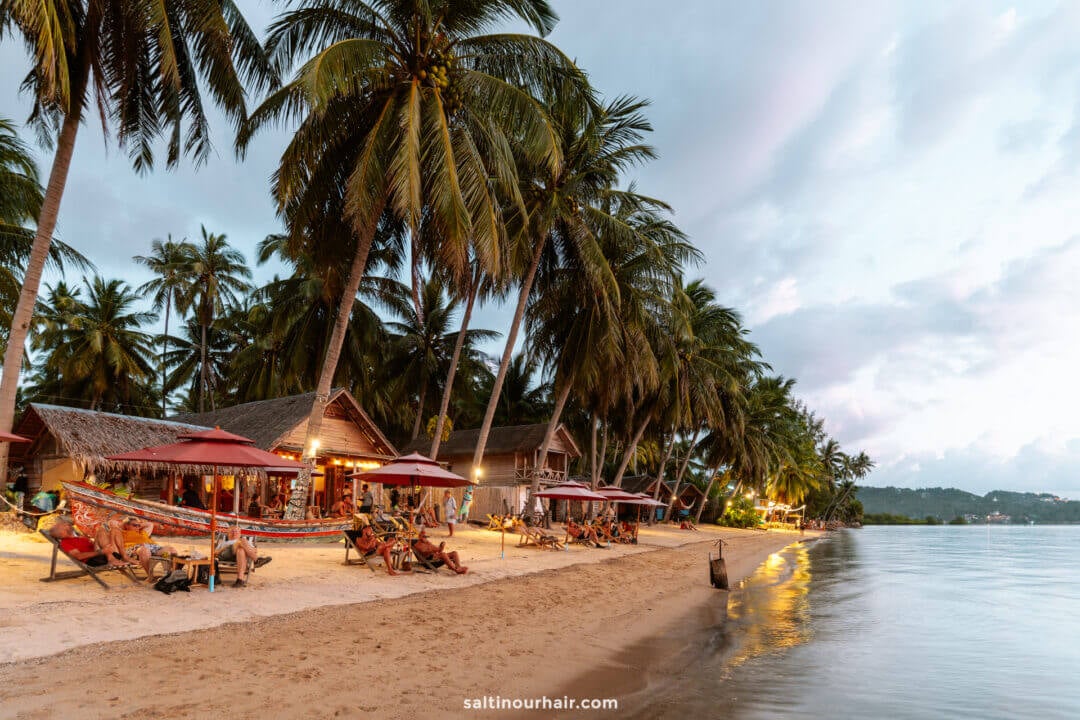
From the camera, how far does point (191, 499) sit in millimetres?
18703

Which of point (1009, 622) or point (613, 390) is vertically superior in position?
point (613, 390)

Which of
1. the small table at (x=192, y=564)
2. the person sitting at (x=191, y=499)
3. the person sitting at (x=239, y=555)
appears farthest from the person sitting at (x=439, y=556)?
the person sitting at (x=191, y=499)

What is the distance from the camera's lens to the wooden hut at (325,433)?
2008cm

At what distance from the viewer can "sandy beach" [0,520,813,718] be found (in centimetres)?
520

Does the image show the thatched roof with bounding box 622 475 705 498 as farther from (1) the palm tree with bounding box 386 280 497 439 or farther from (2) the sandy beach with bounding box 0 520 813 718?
(2) the sandy beach with bounding box 0 520 813 718

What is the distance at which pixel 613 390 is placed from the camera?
2530cm

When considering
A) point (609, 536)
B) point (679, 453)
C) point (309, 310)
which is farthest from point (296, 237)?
point (679, 453)

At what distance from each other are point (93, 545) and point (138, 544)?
0.84 m

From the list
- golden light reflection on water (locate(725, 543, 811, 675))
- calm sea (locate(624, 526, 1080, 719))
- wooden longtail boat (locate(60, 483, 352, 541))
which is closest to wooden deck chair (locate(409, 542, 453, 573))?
wooden longtail boat (locate(60, 483, 352, 541))

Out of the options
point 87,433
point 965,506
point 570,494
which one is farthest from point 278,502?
point 965,506

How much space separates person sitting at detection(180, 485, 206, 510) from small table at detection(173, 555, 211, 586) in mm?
10214

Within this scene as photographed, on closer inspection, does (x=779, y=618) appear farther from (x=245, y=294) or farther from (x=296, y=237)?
(x=245, y=294)

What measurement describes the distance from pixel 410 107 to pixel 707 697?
450 inches

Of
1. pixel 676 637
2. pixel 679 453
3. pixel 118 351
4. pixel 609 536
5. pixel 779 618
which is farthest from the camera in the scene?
pixel 679 453
